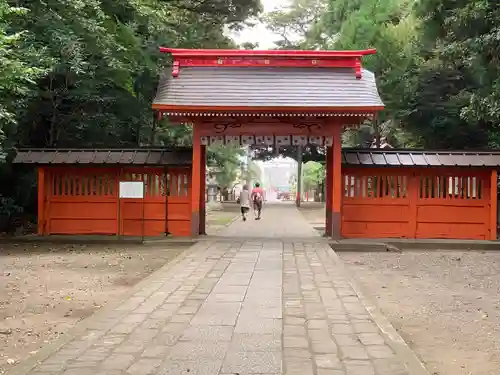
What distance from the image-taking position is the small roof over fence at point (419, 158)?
14531 millimetres

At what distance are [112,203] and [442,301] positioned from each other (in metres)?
10.3

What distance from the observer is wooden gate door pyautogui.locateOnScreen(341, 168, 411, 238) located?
15094 mm

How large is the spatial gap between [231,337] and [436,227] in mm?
11386

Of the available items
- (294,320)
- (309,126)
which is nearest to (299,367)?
(294,320)

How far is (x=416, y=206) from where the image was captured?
1509cm

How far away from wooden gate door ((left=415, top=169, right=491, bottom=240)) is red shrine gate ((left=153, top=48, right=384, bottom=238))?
252cm

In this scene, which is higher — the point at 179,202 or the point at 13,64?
the point at 13,64

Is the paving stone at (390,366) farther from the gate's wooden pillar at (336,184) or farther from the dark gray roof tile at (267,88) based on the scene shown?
the gate's wooden pillar at (336,184)

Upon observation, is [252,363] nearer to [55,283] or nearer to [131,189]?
[55,283]

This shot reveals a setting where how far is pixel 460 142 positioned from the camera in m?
20.3

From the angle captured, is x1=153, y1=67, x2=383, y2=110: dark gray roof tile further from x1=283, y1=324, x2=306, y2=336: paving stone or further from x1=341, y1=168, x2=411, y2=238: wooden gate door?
x1=283, y1=324, x2=306, y2=336: paving stone

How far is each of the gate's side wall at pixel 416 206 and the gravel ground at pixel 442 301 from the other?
143 centimetres

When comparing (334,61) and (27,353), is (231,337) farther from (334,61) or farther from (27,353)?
(334,61)

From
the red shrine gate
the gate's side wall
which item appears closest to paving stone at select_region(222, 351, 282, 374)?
the red shrine gate
